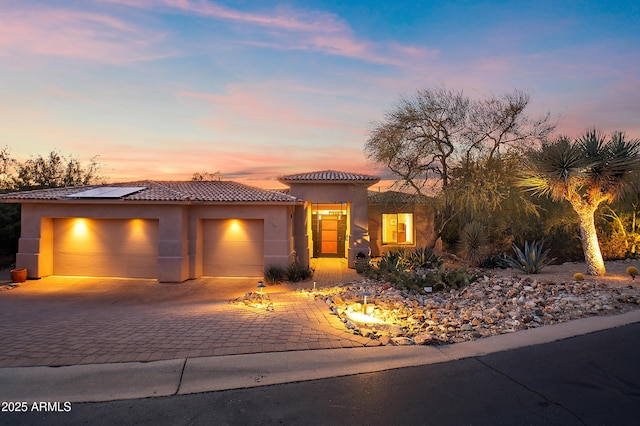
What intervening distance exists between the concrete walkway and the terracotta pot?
6.61 m

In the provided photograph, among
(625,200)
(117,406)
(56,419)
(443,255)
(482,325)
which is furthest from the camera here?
(443,255)

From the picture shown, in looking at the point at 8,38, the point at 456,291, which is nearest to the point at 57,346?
the point at 456,291

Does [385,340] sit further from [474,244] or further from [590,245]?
[474,244]

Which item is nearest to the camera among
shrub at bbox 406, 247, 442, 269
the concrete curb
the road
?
the road

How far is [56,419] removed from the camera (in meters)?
3.53

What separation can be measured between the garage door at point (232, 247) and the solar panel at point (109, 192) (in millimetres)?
3171

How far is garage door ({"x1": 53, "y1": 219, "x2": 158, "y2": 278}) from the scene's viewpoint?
47.6ft

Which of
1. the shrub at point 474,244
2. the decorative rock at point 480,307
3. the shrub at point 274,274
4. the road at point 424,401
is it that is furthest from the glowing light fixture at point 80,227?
the shrub at point 474,244

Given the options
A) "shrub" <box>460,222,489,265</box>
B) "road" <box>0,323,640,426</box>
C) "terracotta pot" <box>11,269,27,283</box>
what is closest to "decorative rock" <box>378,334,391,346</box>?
"road" <box>0,323,640,426</box>

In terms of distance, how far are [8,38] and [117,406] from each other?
12.6 meters

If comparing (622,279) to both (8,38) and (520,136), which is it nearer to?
(520,136)

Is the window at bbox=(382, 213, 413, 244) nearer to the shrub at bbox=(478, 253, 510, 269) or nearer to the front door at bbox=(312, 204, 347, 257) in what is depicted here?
the front door at bbox=(312, 204, 347, 257)

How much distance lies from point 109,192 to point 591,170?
16467 mm

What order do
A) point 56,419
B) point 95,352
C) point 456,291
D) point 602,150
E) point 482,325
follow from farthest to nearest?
point 602,150 < point 456,291 < point 482,325 < point 95,352 < point 56,419
